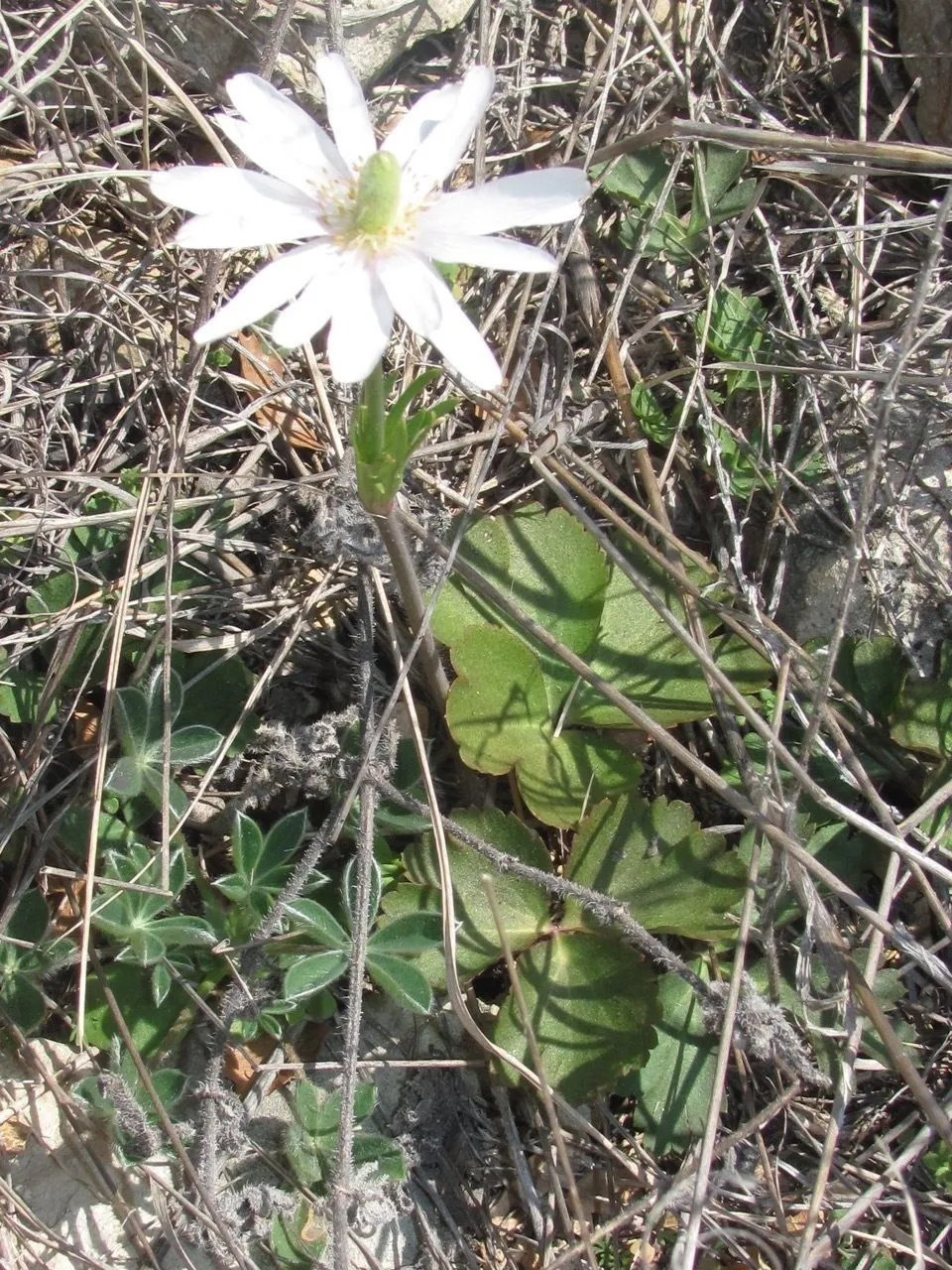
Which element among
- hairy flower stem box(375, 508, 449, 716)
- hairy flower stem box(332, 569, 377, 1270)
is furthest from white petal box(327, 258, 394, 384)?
hairy flower stem box(332, 569, 377, 1270)

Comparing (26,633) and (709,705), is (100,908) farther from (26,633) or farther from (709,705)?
(709,705)

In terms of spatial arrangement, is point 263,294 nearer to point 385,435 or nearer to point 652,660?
point 385,435

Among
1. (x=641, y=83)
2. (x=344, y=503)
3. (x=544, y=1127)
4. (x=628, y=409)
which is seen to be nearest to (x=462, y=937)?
(x=544, y=1127)

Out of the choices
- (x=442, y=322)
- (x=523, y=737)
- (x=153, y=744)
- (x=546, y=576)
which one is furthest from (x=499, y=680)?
(x=442, y=322)

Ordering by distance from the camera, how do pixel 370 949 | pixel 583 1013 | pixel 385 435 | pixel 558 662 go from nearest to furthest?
pixel 385 435, pixel 370 949, pixel 583 1013, pixel 558 662

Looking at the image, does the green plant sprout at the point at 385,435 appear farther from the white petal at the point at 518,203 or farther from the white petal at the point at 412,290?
the white petal at the point at 518,203

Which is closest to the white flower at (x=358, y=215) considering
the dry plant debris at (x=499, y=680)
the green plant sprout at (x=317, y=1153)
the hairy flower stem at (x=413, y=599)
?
the hairy flower stem at (x=413, y=599)
